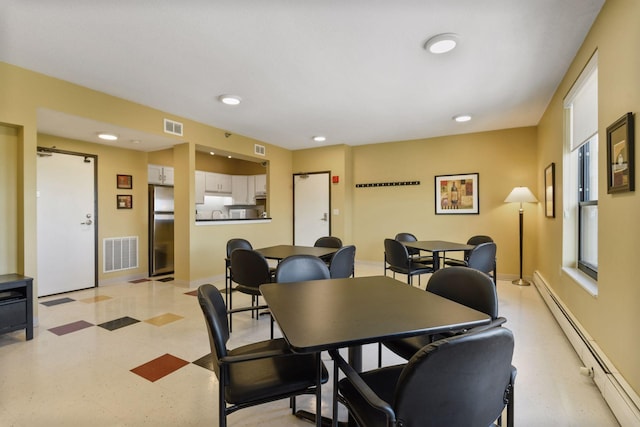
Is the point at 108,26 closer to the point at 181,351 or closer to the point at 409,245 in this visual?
the point at 181,351

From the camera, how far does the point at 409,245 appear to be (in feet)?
13.2

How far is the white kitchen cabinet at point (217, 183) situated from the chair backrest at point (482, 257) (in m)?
5.80

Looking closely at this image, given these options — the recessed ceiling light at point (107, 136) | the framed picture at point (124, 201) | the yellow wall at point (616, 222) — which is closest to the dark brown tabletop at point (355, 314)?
the yellow wall at point (616, 222)

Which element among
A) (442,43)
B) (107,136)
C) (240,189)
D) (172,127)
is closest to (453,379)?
(442,43)

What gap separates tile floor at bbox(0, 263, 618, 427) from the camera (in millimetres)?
1752

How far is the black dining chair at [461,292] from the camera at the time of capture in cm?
156

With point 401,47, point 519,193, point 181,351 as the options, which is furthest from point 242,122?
point 519,193

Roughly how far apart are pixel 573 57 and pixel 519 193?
2297 millimetres

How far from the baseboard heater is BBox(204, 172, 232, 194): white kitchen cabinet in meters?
6.61

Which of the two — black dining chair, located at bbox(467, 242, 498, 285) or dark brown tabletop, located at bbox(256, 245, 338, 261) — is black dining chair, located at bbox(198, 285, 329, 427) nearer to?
dark brown tabletop, located at bbox(256, 245, 338, 261)

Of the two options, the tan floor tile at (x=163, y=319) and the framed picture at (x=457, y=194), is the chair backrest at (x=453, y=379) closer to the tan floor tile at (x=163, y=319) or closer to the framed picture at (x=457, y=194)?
the tan floor tile at (x=163, y=319)

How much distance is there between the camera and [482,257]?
3.31 metres

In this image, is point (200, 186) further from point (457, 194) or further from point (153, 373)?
point (457, 194)

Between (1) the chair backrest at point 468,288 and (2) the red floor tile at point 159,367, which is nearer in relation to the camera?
(1) the chair backrest at point 468,288
